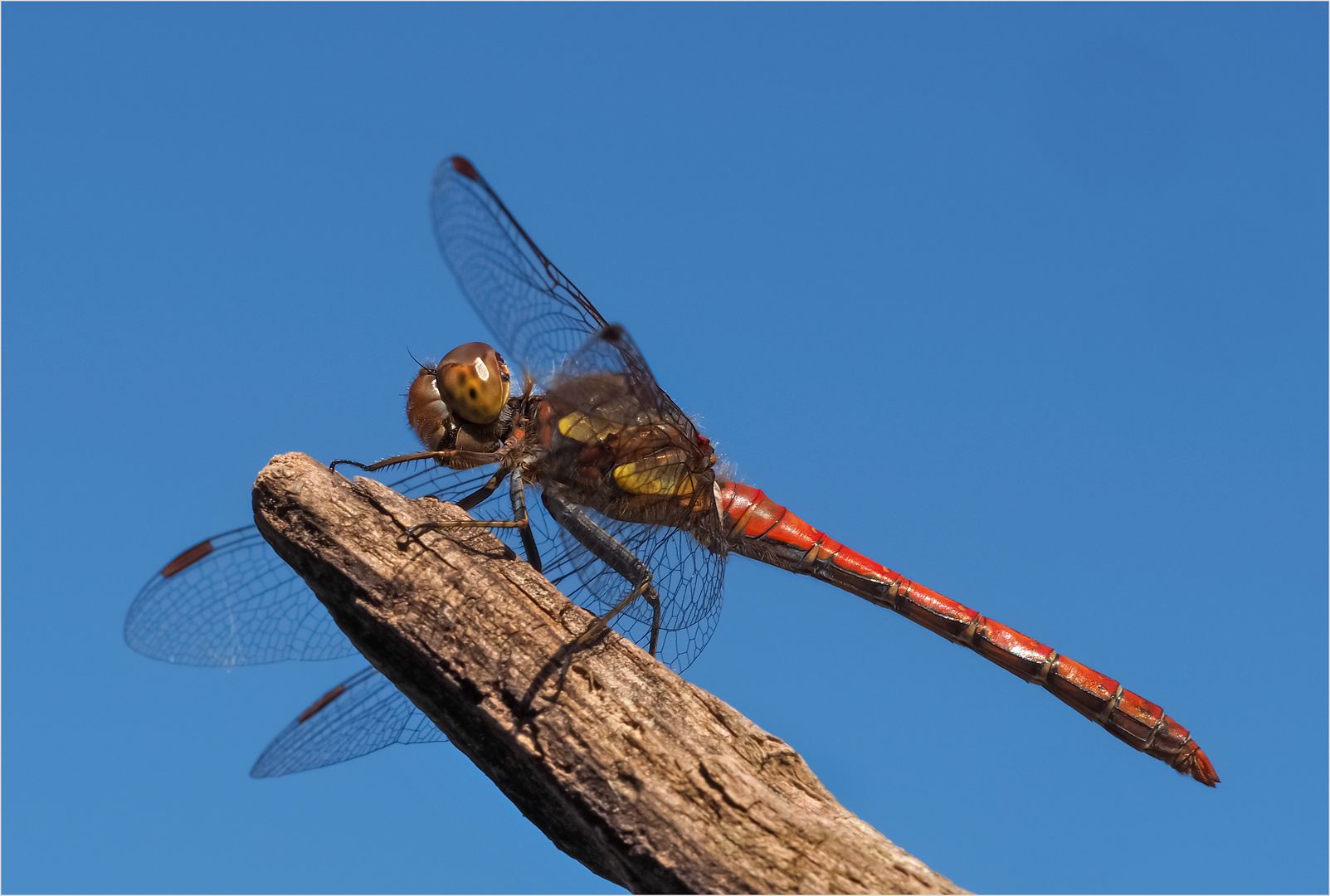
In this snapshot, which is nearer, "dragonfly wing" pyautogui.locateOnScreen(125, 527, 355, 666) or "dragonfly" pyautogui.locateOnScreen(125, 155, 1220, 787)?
"dragonfly" pyautogui.locateOnScreen(125, 155, 1220, 787)

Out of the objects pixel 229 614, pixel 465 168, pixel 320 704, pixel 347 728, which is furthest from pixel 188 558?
pixel 465 168

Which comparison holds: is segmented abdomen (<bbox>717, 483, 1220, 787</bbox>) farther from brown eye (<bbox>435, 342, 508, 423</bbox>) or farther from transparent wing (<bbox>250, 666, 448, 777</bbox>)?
transparent wing (<bbox>250, 666, 448, 777</bbox>)

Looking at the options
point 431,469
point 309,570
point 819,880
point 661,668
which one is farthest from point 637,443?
point 819,880

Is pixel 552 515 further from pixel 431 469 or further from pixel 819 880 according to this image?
pixel 819 880

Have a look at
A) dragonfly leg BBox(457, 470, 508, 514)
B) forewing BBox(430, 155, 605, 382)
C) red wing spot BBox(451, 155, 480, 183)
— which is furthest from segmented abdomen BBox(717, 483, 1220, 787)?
red wing spot BBox(451, 155, 480, 183)

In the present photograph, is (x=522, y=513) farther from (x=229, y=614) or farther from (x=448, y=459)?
(x=229, y=614)

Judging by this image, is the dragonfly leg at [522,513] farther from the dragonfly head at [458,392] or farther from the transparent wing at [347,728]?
the transparent wing at [347,728]
